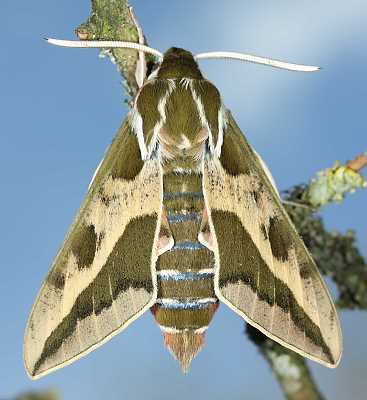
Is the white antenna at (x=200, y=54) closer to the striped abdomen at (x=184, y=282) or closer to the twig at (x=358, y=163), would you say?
the twig at (x=358, y=163)

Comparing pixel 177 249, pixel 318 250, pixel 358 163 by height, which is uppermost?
pixel 358 163

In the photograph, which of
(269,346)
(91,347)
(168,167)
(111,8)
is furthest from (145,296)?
(111,8)

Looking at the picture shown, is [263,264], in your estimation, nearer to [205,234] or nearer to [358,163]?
[205,234]

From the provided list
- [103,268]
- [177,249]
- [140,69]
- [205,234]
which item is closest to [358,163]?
[205,234]

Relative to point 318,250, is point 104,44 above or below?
above

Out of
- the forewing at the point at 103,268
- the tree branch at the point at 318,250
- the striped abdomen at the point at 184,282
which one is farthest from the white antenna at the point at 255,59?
the striped abdomen at the point at 184,282

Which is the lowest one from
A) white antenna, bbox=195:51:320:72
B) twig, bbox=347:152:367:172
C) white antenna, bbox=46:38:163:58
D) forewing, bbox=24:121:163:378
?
forewing, bbox=24:121:163:378

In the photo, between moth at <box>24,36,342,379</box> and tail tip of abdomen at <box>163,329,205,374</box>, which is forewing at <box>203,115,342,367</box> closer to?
moth at <box>24,36,342,379</box>

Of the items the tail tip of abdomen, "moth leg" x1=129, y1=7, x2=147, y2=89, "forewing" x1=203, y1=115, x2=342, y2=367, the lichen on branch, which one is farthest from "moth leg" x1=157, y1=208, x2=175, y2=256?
the lichen on branch

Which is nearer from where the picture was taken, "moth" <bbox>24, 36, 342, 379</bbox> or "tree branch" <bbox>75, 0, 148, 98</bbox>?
"tree branch" <bbox>75, 0, 148, 98</bbox>
